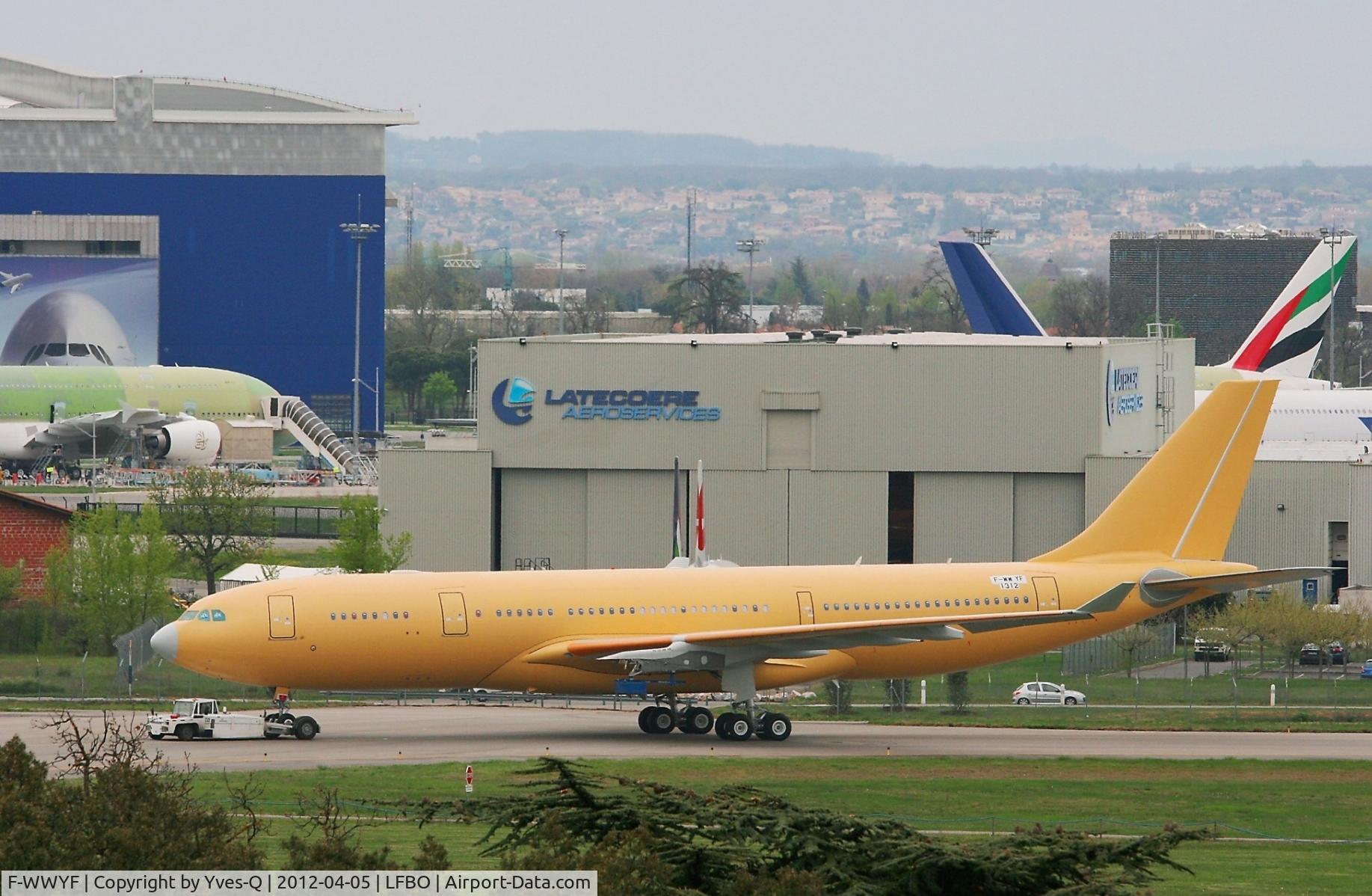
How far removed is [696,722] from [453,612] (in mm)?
5829

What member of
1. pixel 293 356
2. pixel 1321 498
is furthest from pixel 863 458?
pixel 293 356

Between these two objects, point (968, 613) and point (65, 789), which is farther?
point (968, 613)

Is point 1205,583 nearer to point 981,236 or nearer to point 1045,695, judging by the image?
point 1045,695

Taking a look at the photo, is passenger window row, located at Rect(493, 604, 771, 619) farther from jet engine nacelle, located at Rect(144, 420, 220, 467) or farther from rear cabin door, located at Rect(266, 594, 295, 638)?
jet engine nacelle, located at Rect(144, 420, 220, 467)

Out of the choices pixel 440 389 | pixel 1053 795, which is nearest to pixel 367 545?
pixel 1053 795

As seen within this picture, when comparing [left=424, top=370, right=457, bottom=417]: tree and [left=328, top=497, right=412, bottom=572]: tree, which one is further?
[left=424, top=370, right=457, bottom=417]: tree

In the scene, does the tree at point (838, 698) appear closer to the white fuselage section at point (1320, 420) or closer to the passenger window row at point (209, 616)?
the passenger window row at point (209, 616)

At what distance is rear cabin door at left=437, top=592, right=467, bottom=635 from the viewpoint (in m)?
42.9

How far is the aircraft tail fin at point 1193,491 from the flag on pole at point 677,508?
570 inches

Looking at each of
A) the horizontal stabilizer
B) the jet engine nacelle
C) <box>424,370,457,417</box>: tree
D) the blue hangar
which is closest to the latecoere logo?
the horizontal stabilizer

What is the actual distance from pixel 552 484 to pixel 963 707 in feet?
80.5

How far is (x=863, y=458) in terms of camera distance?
71500mm

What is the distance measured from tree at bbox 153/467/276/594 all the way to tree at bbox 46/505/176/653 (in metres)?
9.11

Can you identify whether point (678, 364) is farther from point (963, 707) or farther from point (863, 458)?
point (963, 707)
